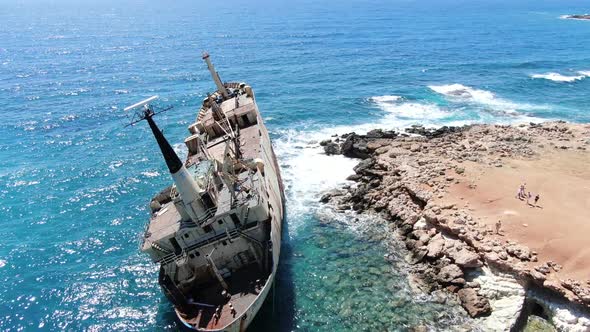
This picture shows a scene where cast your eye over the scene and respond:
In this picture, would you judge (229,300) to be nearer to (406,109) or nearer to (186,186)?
(186,186)

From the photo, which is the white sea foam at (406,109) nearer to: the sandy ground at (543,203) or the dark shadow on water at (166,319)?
the sandy ground at (543,203)

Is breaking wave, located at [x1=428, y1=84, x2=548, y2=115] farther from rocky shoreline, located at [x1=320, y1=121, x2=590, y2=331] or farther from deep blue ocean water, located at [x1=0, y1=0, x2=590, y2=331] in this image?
rocky shoreline, located at [x1=320, y1=121, x2=590, y2=331]

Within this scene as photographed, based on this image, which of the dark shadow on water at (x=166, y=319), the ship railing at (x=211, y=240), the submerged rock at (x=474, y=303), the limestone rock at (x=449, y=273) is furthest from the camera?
the limestone rock at (x=449, y=273)

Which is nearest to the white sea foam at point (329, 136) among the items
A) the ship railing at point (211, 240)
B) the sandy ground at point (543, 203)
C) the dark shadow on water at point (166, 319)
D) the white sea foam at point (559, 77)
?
the ship railing at point (211, 240)

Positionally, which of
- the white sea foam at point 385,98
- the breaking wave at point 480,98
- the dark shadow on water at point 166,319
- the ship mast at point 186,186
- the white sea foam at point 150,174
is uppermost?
the ship mast at point 186,186

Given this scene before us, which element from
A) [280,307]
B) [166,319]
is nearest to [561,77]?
[280,307]

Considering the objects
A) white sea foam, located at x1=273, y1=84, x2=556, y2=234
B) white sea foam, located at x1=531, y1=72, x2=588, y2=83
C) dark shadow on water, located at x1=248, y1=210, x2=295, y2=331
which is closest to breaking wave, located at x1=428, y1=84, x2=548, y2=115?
white sea foam, located at x1=273, y1=84, x2=556, y2=234
